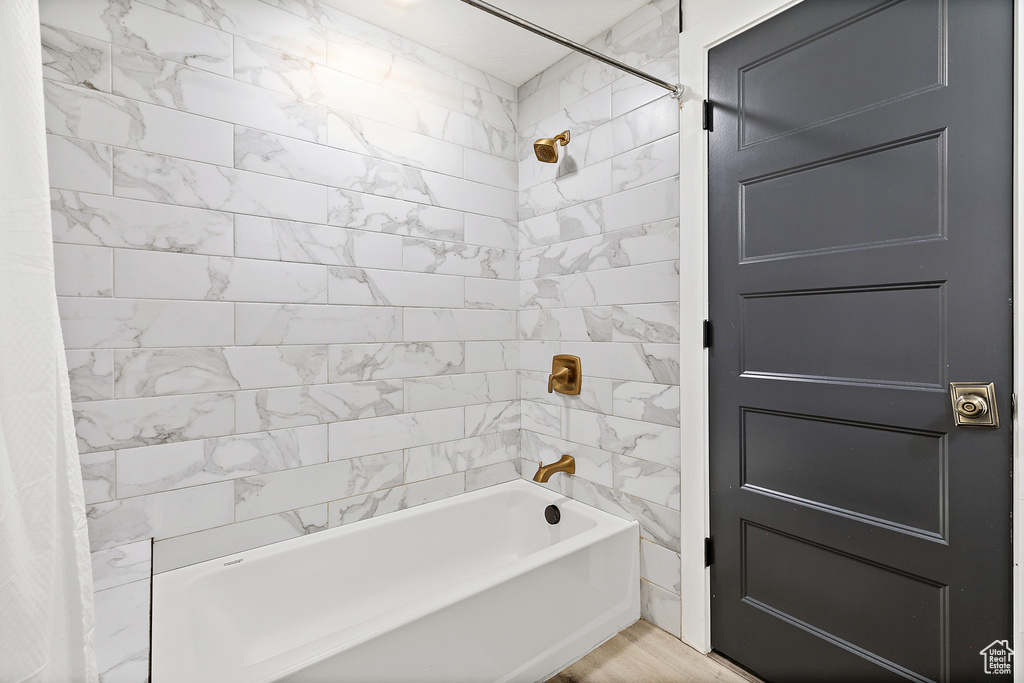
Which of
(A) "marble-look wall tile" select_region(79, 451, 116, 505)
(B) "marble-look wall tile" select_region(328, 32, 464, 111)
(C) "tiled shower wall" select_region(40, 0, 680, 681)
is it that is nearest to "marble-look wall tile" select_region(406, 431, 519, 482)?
(C) "tiled shower wall" select_region(40, 0, 680, 681)

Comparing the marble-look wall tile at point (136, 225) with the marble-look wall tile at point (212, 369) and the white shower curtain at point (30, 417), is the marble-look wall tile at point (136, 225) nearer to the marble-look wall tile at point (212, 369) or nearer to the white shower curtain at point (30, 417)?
the marble-look wall tile at point (212, 369)

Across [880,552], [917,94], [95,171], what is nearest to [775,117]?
[917,94]

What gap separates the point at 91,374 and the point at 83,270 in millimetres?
324

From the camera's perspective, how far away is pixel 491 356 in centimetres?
249

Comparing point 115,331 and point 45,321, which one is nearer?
point 45,321

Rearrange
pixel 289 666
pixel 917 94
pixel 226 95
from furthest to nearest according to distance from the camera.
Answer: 1. pixel 226 95
2. pixel 917 94
3. pixel 289 666

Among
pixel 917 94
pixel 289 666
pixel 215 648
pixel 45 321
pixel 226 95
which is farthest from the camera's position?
pixel 226 95

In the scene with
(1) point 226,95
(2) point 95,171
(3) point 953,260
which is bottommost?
(3) point 953,260

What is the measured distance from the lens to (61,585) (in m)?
0.58

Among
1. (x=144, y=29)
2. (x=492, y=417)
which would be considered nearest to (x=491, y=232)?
(x=492, y=417)

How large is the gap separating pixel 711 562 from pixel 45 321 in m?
1.96

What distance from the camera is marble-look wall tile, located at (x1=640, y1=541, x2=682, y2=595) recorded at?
1.91m

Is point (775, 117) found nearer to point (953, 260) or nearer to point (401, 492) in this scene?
point (953, 260)

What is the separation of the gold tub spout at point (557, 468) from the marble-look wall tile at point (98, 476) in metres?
1.52
